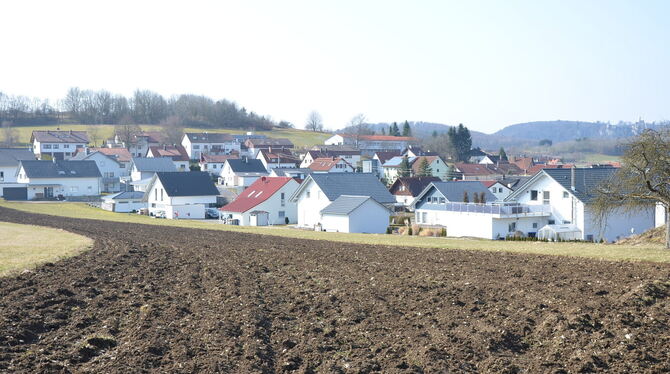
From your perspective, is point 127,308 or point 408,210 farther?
point 408,210

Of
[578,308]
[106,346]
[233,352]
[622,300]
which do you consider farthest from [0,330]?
[622,300]

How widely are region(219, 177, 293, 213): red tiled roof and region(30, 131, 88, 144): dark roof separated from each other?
71.8m

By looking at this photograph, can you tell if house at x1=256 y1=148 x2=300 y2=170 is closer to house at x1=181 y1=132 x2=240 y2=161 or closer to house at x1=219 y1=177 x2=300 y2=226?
house at x1=181 y1=132 x2=240 y2=161

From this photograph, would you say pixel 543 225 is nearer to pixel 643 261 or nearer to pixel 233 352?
pixel 643 261

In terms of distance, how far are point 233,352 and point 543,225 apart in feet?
136

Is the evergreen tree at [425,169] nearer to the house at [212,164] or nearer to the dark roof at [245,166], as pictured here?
the dark roof at [245,166]

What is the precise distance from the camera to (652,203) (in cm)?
2858

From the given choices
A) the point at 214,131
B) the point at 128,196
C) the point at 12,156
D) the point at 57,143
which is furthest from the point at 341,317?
the point at 214,131

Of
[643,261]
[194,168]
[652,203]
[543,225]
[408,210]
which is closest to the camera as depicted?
[643,261]

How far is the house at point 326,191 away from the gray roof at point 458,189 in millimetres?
4418

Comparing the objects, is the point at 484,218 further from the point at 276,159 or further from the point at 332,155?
the point at 332,155

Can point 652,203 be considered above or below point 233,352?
above

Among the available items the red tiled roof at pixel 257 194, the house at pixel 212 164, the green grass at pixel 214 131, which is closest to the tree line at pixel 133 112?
the green grass at pixel 214 131

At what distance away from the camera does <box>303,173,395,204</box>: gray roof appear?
188 feet
